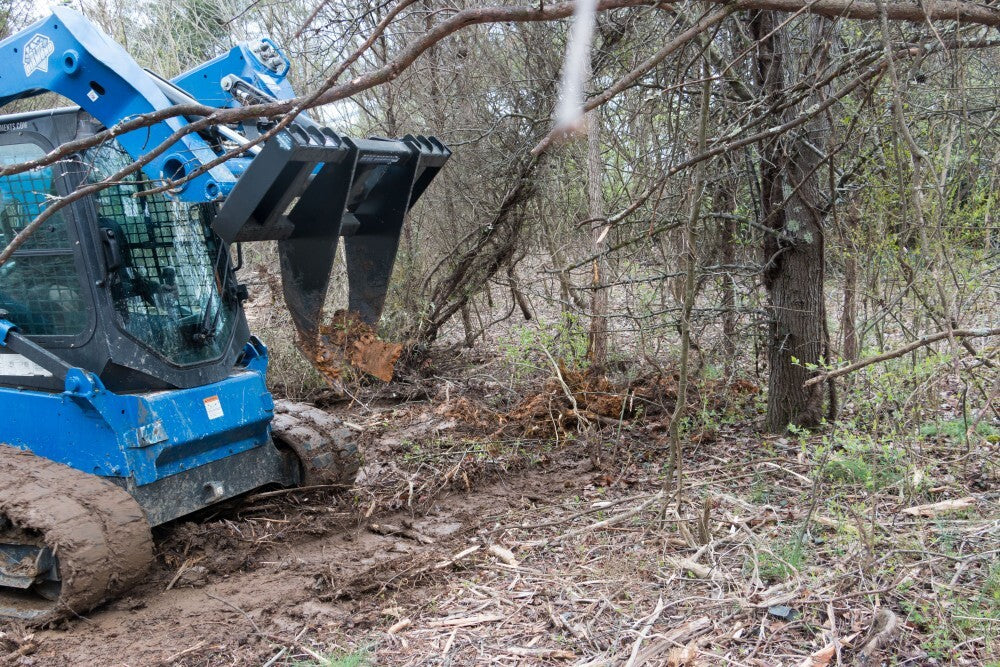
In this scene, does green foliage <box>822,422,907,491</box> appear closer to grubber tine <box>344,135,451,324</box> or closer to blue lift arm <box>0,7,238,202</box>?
grubber tine <box>344,135,451,324</box>

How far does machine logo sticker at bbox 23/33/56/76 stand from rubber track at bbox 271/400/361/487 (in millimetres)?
2531

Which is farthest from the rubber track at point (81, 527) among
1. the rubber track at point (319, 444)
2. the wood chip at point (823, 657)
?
the wood chip at point (823, 657)

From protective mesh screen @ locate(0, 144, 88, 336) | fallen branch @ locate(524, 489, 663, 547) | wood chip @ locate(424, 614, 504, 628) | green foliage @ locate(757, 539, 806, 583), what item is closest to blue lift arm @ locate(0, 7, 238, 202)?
protective mesh screen @ locate(0, 144, 88, 336)

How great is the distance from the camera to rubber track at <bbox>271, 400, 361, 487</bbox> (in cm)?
552

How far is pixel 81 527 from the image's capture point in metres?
4.19

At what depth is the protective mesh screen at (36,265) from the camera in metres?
4.54

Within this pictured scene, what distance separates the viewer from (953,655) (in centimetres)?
328

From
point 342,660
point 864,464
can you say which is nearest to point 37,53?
point 342,660

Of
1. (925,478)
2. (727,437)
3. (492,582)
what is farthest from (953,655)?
(727,437)

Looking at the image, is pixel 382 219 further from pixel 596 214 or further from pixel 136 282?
pixel 596 214

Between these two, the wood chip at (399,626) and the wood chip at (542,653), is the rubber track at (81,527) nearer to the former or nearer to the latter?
the wood chip at (399,626)

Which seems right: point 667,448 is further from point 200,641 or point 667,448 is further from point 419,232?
point 419,232

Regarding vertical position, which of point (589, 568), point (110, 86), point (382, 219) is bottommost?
point (589, 568)

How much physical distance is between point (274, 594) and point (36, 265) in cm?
222
